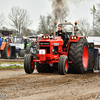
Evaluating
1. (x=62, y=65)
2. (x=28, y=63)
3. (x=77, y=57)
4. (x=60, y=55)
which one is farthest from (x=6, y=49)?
(x=62, y=65)

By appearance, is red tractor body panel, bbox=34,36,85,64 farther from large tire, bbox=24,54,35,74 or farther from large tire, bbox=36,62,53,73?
large tire, bbox=36,62,53,73

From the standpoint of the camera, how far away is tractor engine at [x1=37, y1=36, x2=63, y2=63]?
9.45m

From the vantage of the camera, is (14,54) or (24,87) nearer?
(24,87)

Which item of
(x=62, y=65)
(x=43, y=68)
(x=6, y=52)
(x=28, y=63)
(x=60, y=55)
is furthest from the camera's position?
(x=6, y=52)

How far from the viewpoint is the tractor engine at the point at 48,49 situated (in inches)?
372

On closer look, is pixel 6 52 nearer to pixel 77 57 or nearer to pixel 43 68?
pixel 43 68

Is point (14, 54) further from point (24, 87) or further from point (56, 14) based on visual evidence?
point (24, 87)

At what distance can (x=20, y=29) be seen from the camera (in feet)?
149

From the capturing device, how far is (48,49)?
9.62m

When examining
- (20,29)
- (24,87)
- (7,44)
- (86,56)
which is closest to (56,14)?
(86,56)

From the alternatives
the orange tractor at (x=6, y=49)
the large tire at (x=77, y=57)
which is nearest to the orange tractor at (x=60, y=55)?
the large tire at (x=77, y=57)

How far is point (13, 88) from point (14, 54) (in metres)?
16.7

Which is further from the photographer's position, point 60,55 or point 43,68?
point 43,68

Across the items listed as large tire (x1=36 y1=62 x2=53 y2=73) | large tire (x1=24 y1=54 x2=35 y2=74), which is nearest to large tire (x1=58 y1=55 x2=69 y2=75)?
large tire (x1=24 y1=54 x2=35 y2=74)
